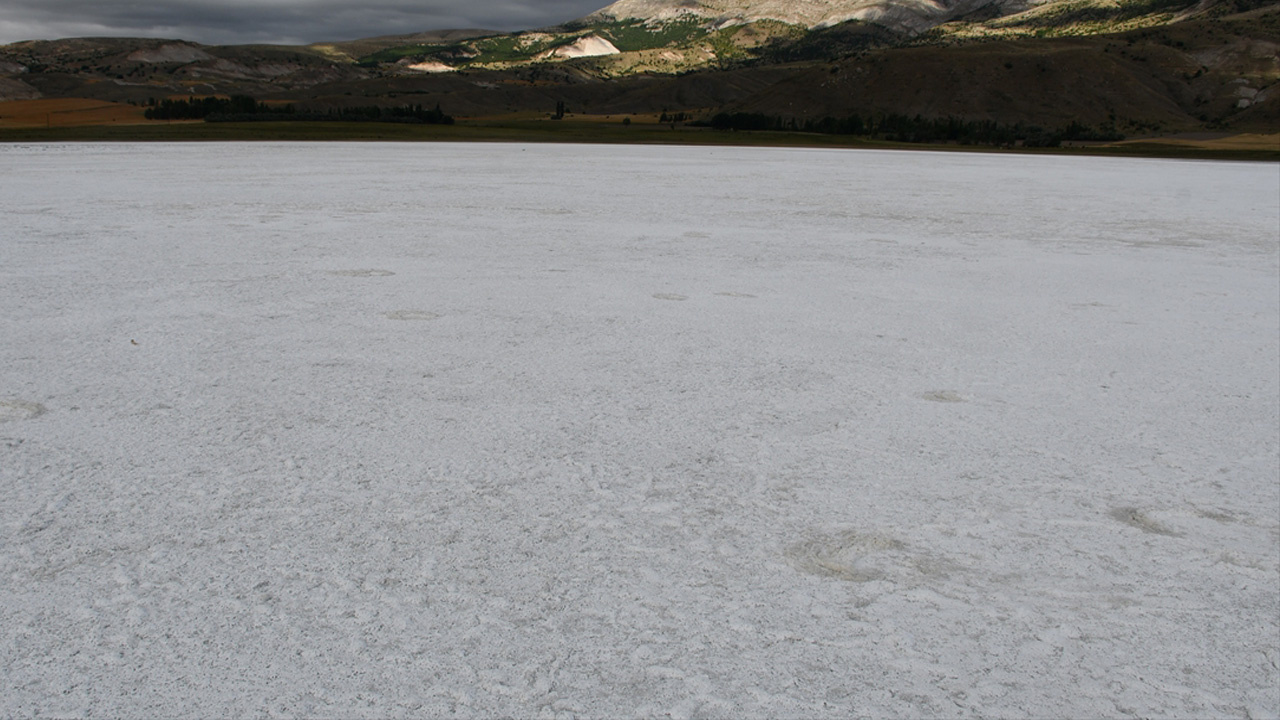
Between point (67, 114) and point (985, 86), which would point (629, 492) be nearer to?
point (67, 114)

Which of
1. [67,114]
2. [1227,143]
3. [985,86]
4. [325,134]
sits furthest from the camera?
[985,86]

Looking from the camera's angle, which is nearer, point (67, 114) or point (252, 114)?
point (252, 114)

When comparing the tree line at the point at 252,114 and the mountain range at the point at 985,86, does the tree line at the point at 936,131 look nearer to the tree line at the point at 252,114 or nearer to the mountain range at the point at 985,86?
the mountain range at the point at 985,86

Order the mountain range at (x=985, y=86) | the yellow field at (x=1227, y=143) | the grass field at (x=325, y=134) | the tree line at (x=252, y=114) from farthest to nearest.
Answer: the mountain range at (x=985, y=86), the tree line at (x=252, y=114), the yellow field at (x=1227, y=143), the grass field at (x=325, y=134)

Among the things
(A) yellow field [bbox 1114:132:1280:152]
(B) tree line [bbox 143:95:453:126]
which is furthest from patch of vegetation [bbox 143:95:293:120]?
(A) yellow field [bbox 1114:132:1280:152]

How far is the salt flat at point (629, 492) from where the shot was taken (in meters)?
2.12

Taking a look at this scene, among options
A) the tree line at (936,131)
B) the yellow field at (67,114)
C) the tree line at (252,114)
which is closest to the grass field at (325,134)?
the yellow field at (67,114)

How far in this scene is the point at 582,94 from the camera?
16362 cm

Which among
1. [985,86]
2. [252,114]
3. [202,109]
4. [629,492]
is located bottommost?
[629,492]

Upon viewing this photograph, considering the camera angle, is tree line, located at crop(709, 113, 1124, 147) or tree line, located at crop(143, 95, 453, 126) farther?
tree line, located at crop(143, 95, 453, 126)

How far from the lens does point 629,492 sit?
10.0ft

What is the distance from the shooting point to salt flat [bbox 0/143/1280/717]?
2.12 meters

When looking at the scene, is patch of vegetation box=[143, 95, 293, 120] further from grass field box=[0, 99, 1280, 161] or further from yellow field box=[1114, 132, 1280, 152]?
yellow field box=[1114, 132, 1280, 152]

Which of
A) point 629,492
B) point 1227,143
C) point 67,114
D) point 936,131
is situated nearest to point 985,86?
point 1227,143
